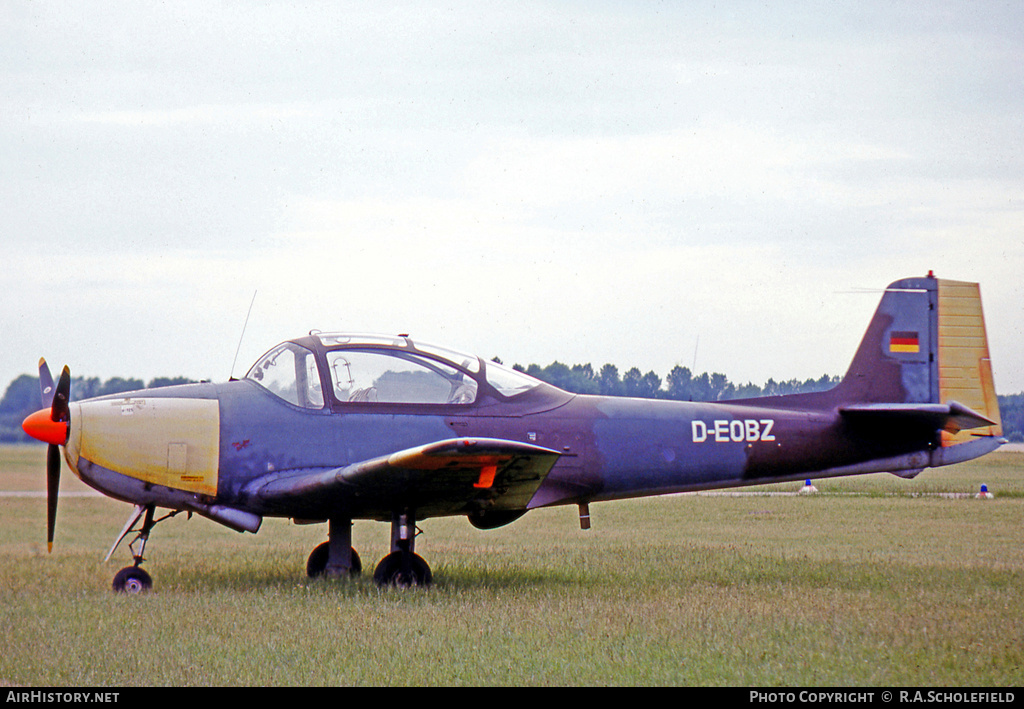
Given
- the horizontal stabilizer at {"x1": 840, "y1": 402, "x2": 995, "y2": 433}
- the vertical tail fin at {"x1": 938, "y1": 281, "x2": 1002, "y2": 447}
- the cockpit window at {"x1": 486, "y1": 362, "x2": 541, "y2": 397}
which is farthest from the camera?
the vertical tail fin at {"x1": 938, "y1": 281, "x2": 1002, "y2": 447}

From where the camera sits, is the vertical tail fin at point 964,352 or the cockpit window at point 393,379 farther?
the vertical tail fin at point 964,352

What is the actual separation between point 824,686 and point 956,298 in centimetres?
697

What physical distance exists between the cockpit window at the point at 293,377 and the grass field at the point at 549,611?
171 centimetres

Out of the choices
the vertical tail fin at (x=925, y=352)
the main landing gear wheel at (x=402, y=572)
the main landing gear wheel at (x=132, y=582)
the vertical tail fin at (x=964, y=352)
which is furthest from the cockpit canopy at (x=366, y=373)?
the vertical tail fin at (x=964, y=352)

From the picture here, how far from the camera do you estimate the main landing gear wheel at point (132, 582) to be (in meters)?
8.78

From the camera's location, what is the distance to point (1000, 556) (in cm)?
1138

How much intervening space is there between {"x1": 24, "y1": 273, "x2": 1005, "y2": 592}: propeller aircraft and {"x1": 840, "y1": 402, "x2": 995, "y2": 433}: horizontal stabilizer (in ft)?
0.06

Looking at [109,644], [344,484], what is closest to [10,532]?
[344,484]

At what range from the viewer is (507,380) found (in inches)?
384

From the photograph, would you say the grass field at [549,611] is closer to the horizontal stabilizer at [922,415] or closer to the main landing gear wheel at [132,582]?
the main landing gear wheel at [132,582]

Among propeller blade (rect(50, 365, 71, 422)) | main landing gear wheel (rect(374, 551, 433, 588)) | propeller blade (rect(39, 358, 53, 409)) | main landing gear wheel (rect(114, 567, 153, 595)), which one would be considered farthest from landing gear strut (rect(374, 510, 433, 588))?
propeller blade (rect(39, 358, 53, 409))

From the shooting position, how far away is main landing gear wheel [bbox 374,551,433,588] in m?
8.90

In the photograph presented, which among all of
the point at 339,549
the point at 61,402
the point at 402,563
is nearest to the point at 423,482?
the point at 402,563

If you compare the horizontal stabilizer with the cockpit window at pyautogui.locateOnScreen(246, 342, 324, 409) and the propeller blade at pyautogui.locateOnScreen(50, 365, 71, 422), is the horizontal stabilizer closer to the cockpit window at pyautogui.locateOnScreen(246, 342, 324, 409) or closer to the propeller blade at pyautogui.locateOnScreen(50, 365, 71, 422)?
the cockpit window at pyautogui.locateOnScreen(246, 342, 324, 409)
